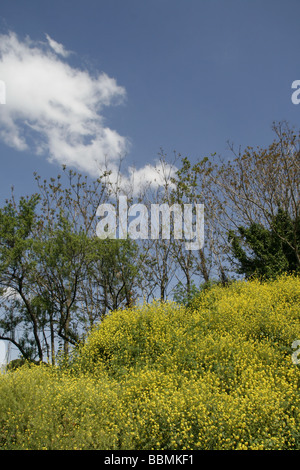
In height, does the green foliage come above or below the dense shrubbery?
above

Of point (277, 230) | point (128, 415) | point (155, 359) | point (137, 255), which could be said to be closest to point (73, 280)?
point (137, 255)

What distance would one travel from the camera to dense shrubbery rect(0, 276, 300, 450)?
5859 millimetres

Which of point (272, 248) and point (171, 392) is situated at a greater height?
point (272, 248)

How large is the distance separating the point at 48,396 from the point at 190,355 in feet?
12.1

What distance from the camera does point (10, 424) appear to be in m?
6.42

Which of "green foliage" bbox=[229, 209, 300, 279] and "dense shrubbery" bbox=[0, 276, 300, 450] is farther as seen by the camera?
"green foliage" bbox=[229, 209, 300, 279]

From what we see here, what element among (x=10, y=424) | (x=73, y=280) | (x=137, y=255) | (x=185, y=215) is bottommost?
(x=10, y=424)

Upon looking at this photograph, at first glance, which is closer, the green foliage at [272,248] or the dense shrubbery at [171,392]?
the dense shrubbery at [171,392]

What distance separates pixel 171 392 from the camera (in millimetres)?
7012

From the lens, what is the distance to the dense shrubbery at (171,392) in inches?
231

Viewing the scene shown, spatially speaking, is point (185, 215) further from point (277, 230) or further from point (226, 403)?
point (226, 403)

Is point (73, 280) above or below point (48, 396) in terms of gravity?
above

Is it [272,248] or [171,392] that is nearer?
[171,392]

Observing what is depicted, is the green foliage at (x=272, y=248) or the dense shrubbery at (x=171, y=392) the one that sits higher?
the green foliage at (x=272, y=248)
